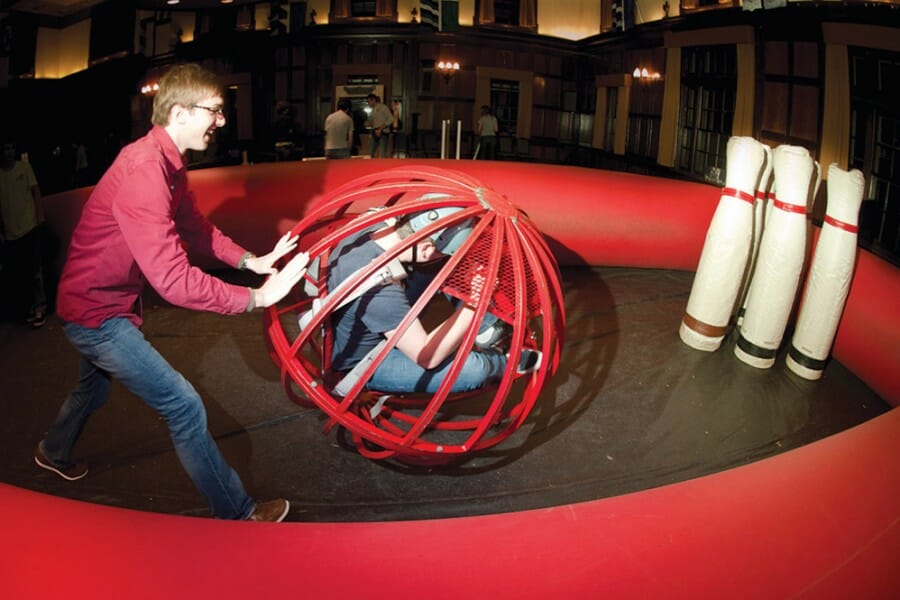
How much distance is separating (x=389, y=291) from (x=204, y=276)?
1.87 ft

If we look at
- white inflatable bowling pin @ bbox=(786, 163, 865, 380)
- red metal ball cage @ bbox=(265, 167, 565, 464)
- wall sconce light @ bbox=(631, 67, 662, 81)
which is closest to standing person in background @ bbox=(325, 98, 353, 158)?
wall sconce light @ bbox=(631, 67, 662, 81)

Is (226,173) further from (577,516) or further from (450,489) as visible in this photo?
(577,516)

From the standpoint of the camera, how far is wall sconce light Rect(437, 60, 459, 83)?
7.41m

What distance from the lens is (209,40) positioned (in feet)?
17.0

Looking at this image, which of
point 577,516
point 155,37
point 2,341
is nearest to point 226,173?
point 155,37

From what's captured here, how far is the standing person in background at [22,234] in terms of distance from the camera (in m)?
3.32

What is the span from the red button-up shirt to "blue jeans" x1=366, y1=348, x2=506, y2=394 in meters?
0.59

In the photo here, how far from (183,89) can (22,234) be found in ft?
7.68

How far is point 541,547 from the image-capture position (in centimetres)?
122

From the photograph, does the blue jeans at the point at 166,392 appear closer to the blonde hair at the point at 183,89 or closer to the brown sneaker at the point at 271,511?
the brown sneaker at the point at 271,511

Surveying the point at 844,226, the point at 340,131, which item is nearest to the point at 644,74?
the point at 340,131

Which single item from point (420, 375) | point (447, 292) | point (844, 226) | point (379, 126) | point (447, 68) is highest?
point (447, 68)

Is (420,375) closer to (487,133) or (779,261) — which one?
(779,261)

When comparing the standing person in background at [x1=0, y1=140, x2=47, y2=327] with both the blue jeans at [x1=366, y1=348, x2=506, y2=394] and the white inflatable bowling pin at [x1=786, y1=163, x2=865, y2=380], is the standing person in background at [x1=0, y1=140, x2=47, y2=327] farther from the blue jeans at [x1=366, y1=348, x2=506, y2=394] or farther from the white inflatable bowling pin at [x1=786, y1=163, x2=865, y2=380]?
the white inflatable bowling pin at [x1=786, y1=163, x2=865, y2=380]
